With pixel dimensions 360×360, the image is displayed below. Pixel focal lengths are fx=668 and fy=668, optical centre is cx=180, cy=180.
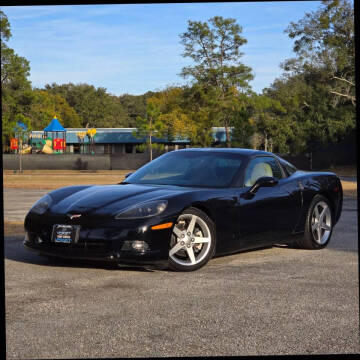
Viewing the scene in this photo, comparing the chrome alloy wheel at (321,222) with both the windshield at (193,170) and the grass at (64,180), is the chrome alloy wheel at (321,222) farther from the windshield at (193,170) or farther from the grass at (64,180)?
the grass at (64,180)

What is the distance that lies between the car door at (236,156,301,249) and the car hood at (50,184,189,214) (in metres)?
0.81

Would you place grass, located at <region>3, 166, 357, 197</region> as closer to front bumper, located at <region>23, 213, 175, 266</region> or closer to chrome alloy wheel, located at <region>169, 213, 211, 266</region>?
chrome alloy wheel, located at <region>169, 213, 211, 266</region>

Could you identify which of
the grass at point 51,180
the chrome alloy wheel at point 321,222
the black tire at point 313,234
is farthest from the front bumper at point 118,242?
the grass at point 51,180

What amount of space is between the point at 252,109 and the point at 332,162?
9.87m

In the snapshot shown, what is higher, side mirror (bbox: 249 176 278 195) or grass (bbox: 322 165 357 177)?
side mirror (bbox: 249 176 278 195)

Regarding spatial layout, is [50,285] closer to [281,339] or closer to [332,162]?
[281,339]

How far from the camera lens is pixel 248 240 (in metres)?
7.27

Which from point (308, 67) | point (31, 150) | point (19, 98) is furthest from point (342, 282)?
point (31, 150)

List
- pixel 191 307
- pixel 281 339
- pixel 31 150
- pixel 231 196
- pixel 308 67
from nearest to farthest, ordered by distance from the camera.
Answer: pixel 281 339
pixel 191 307
pixel 231 196
pixel 308 67
pixel 31 150

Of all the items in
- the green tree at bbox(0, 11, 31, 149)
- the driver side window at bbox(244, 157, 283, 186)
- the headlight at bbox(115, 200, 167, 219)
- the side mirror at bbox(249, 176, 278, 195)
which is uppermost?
the green tree at bbox(0, 11, 31, 149)

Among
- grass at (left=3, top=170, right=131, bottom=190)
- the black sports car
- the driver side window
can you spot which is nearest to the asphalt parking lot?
the black sports car

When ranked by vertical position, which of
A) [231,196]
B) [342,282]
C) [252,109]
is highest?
[252,109]

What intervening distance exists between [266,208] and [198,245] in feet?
3.70

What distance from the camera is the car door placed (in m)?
7.24
